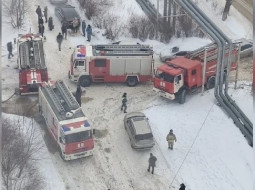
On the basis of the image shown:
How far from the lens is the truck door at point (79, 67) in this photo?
34219 millimetres

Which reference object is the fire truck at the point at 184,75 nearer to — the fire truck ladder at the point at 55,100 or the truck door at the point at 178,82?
the truck door at the point at 178,82

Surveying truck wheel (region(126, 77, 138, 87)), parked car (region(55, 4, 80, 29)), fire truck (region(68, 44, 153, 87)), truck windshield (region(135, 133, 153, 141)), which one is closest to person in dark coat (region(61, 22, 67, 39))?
parked car (region(55, 4, 80, 29))

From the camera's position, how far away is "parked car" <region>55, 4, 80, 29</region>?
40562 mm

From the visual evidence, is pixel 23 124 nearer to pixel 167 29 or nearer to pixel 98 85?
pixel 98 85

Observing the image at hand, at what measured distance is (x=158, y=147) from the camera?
2969cm

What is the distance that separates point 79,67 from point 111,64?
2018 millimetres

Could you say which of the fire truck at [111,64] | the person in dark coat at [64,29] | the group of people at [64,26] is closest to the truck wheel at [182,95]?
the fire truck at [111,64]

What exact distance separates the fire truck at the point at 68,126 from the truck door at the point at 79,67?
4741 millimetres

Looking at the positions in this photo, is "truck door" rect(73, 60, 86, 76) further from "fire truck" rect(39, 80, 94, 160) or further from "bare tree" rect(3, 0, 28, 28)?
"bare tree" rect(3, 0, 28, 28)

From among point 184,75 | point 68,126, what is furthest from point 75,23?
point 68,126

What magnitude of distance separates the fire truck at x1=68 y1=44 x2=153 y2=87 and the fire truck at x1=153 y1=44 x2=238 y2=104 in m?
1.89

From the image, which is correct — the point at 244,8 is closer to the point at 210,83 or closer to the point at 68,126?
the point at 210,83

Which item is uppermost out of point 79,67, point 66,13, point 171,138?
point 66,13

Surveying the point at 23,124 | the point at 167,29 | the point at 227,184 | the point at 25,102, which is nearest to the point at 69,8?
the point at 167,29
